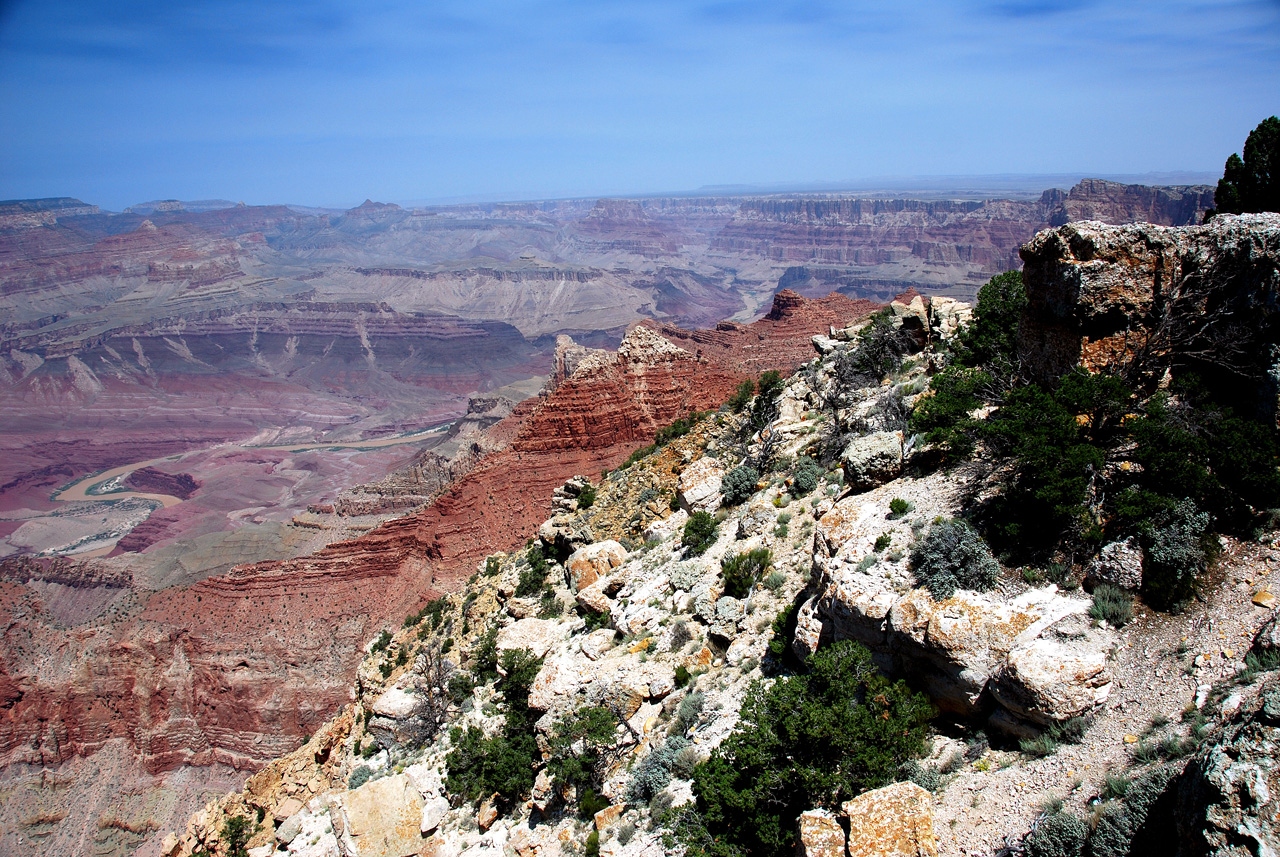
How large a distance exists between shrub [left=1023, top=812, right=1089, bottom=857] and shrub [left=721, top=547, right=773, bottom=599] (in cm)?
785

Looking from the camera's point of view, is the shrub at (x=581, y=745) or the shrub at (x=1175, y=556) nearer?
the shrub at (x=1175, y=556)

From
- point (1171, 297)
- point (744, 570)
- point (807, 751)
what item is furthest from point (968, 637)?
point (1171, 297)

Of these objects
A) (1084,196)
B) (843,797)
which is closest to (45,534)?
(843,797)

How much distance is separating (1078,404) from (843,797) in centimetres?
674

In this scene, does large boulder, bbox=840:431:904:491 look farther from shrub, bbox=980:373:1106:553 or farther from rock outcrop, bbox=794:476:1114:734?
shrub, bbox=980:373:1106:553

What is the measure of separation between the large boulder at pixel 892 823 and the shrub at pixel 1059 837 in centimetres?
96

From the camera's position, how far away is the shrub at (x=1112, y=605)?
8.28 metres

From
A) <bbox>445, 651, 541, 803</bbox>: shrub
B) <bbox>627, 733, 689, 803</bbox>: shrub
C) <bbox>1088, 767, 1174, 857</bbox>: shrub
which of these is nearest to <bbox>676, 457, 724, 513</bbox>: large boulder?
<bbox>445, 651, 541, 803</bbox>: shrub

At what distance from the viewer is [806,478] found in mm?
17047

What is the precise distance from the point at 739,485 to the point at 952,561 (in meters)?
10.3

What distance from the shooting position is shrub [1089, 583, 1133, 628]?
27.2 feet

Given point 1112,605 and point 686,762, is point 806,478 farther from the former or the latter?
point 1112,605

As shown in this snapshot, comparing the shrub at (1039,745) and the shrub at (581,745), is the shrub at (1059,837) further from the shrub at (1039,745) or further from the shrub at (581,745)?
the shrub at (581,745)

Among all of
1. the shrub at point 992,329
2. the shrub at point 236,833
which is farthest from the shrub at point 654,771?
the shrub at point 236,833
